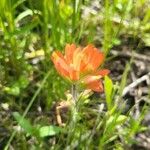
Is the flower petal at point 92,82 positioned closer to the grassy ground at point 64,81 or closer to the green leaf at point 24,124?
the grassy ground at point 64,81

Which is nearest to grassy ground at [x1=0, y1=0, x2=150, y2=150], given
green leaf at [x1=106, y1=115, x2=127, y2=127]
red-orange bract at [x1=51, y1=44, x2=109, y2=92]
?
green leaf at [x1=106, y1=115, x2=127, y2=127]

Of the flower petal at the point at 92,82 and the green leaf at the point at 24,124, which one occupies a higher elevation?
the flower petal at the point at 92,82

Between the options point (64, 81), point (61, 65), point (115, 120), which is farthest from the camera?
point (64, 81)

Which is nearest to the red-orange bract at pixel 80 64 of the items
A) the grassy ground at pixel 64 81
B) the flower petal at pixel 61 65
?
the flower petal at pixel 61 65

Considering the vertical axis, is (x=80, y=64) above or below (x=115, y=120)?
above

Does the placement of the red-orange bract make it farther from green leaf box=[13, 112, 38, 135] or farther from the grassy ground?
green leaf box=[13, 112, 38, 135]

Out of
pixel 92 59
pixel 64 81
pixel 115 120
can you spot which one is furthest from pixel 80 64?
pixel 64 81

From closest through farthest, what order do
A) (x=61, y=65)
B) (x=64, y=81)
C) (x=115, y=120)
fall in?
(x=61, y=65) → (x=115, y=120) → (x=64, y=81)

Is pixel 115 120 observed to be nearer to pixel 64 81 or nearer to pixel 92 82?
pixel 92 82

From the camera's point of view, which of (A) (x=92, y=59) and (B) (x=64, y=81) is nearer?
(A) (x=92, y=59)

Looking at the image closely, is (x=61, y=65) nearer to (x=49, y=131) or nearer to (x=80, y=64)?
(x=80, y=64)
